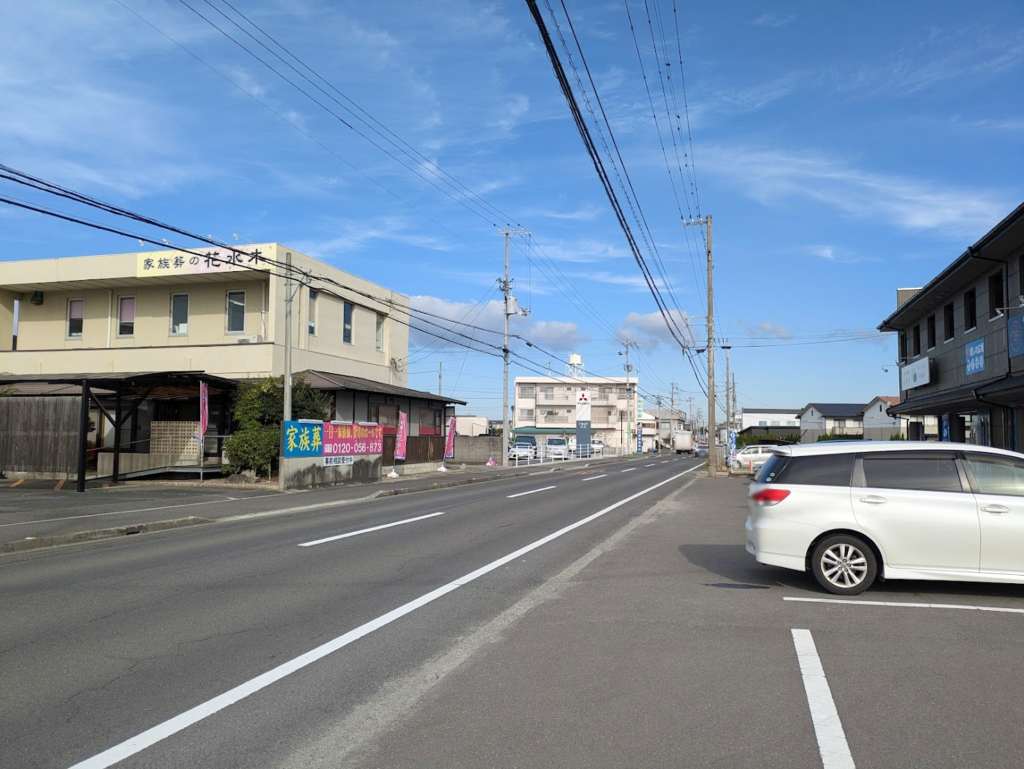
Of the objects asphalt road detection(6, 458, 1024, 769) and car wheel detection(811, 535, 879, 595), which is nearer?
asphalt road detection(6, 458, 1024, 769)

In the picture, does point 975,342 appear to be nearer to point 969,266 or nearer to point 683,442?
point 969,266

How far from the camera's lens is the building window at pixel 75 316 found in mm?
33625

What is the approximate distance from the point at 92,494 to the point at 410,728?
61.8 ft

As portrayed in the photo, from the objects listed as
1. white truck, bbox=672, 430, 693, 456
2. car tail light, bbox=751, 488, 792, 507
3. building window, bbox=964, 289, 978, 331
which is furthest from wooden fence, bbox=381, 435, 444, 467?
white truck, bbox=672, 430, 693, 456

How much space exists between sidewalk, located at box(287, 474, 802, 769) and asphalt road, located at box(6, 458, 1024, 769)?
0.02 metres

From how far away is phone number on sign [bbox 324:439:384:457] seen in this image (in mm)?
24922

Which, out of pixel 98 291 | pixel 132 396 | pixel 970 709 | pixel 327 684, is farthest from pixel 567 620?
pixel 98 291

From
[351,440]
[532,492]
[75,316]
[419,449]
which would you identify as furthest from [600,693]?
[75,316]

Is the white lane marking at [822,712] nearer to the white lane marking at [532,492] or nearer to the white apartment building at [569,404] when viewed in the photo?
the white lane marking at [532,492]

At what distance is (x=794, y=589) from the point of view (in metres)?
8.52

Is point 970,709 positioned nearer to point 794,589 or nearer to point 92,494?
point 794,589

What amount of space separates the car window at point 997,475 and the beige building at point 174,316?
25.0m

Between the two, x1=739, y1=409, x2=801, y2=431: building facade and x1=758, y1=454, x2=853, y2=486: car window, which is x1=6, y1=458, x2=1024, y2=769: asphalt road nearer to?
x1=758, y1=454, x2=853, y2=486: car window

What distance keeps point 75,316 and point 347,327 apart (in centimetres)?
1157
